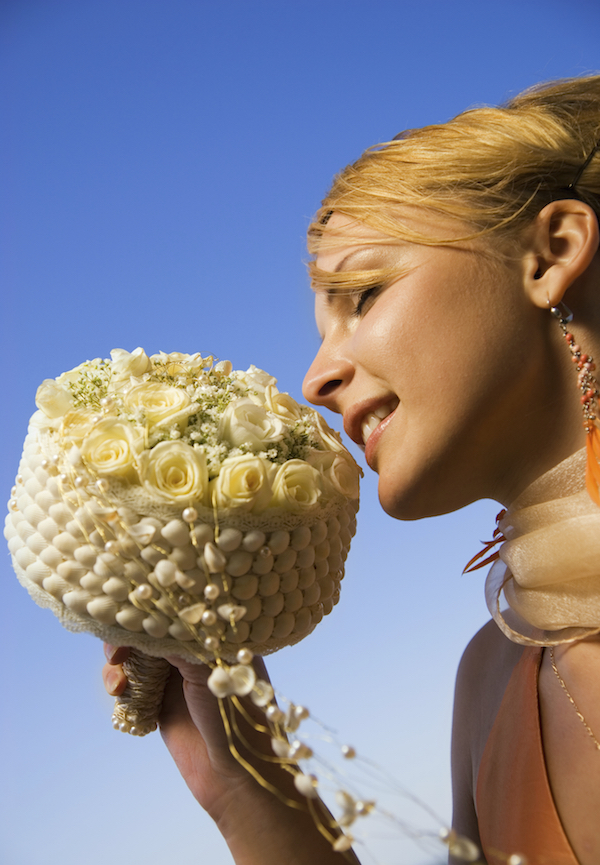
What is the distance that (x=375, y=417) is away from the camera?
147cm

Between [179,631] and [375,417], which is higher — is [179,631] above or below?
below

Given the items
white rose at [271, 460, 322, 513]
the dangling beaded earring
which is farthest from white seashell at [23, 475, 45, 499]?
the dangling beaded earring

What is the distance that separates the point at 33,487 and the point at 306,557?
0.52 m

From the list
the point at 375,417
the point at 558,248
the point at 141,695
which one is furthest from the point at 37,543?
the point at 558,248

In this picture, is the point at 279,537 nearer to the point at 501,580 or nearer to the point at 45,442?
the point at 45,442

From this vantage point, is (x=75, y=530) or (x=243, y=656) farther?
(x=75, y=530)

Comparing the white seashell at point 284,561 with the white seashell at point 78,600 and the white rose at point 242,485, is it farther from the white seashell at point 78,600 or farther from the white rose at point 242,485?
the white seashell at point 78,600

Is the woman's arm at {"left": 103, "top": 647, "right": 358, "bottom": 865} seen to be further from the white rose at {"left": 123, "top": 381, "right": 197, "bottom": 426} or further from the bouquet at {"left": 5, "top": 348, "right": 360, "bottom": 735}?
the white rose at {"left": 123, "top": 381, "right": 197, "bottom": 426}

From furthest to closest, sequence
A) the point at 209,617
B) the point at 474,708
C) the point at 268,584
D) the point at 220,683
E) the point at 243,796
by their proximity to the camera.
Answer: the point at 474,708 → the point at 243,796 → the point at 268,584 → the point at 209,617 → the point at 220,683

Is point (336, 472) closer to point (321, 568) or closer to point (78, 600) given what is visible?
point (321, 568)

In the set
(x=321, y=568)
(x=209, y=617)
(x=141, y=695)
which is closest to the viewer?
(x=209, y=617)

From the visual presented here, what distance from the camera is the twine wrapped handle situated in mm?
1560

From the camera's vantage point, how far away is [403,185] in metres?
1.51

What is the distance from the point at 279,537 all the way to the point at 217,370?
0.47 m
